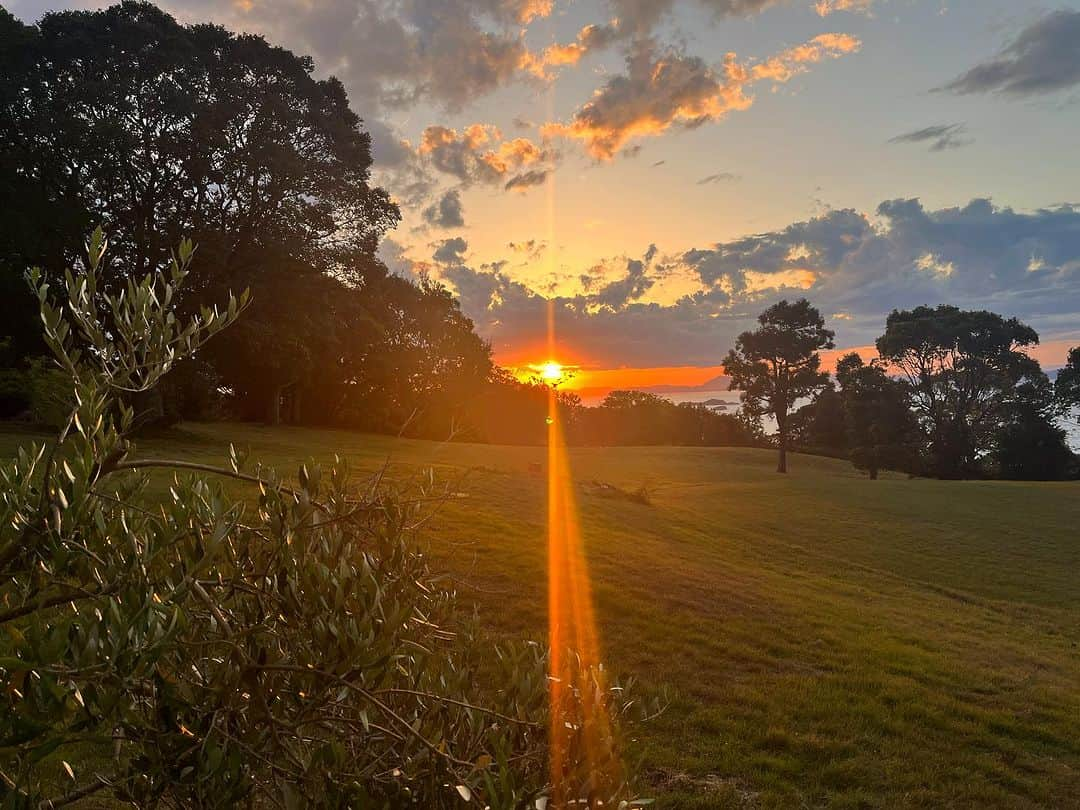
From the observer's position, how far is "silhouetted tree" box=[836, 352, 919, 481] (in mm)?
53188

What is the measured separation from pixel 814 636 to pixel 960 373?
2610 inches

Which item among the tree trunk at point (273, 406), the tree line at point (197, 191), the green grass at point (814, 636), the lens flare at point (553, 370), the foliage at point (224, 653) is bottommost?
the green grass at point (814, 636)

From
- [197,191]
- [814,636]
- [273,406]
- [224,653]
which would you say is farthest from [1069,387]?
[224,653]

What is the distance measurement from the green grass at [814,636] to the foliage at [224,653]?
1.84 ft

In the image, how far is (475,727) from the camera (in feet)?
8.45

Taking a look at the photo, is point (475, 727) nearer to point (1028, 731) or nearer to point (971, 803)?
point (971, 803)

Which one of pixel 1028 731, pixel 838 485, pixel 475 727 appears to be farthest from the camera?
pixel 838 485

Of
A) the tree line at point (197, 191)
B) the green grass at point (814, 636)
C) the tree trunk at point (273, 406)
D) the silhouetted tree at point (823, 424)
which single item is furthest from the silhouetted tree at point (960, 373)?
the tree trunk at point (273, 406)

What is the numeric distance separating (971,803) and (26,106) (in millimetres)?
36811

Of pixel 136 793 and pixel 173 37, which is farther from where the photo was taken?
pixel 173 37

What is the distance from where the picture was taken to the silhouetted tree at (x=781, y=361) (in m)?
52.7

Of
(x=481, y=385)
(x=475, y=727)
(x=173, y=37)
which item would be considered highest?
(x=173, y=37)

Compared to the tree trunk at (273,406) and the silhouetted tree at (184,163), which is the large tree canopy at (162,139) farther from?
the tree trunk at (273,406)

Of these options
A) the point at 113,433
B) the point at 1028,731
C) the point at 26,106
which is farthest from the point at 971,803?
the point at 26,106
